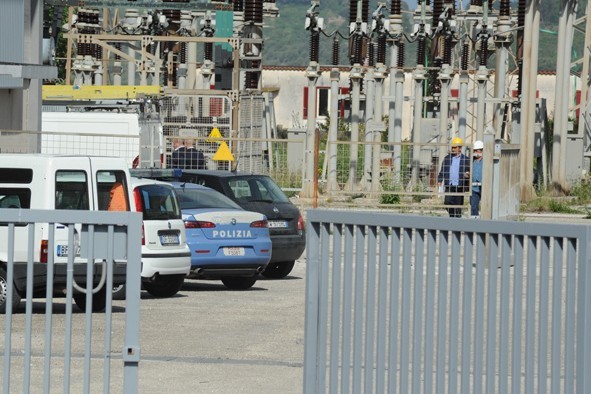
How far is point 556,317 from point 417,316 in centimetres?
70

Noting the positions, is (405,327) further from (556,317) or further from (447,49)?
(447,49)

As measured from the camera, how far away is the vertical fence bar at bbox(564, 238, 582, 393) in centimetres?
588

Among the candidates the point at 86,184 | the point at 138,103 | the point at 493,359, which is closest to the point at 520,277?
the point at 493,359

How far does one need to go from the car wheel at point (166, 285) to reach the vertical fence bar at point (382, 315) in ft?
34.9

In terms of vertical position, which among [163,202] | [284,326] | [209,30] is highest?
[209,30]

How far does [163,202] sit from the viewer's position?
1691 centimetres

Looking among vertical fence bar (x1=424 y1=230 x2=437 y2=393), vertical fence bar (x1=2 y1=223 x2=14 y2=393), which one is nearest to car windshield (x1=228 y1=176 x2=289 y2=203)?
vertical fence bar (x1=2 y1=223 x2=14 y2=393)

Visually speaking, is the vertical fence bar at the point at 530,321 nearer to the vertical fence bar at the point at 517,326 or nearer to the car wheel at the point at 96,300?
the vertical fence bar at the point at 517,326

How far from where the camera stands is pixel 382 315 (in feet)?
21.3

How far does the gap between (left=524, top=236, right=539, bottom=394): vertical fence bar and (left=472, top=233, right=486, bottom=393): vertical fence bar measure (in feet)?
0.74

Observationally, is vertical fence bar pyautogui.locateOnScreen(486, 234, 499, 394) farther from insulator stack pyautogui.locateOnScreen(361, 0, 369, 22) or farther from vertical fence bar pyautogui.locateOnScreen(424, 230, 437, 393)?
insulator stack pyautogui.locateOnScreen(361, 0, 369, 22)

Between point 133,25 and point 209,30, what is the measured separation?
8.59 ft

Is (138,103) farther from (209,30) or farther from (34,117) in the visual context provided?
(209,30)

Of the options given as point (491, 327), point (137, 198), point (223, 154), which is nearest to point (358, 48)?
point (223, 154)
